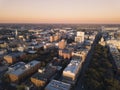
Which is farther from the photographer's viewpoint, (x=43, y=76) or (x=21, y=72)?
(x=21, y=72)

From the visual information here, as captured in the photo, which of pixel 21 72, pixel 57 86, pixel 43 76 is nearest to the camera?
pixel 57 86

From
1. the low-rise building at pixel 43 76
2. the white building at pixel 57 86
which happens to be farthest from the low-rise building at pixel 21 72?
the white building at pixel 57 86

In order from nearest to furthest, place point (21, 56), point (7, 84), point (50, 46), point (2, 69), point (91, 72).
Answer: point (7, 84) → point (91, 72) → point (2, 69) → point (21, 56) → point (50, 46)

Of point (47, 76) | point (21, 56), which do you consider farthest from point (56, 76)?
point (21, 56)

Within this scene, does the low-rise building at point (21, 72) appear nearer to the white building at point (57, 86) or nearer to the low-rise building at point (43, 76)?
the low-rise building at point (43, 76)

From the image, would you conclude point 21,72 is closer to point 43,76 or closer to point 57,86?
point 43,76

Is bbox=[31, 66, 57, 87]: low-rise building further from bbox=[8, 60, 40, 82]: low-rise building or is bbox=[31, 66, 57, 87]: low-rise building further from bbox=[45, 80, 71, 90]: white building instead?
bbox=[8, 60, 40, 82]: low-rise building

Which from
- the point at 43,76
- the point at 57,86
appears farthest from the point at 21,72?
the point at 57,86

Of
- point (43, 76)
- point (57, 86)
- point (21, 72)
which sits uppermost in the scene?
point (21, 72)

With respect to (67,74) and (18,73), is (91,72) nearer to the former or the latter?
(67,74)

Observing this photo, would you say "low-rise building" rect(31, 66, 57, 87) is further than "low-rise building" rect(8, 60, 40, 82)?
No

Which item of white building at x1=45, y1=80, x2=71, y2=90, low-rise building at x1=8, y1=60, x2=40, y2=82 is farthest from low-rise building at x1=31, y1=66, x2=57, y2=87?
low-rise building at x1=8, y1=60, x2=40, y2=82
